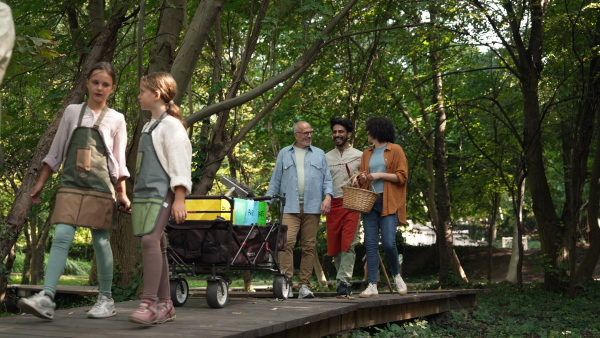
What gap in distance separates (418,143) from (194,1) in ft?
40.2

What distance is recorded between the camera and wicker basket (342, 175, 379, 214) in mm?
7891

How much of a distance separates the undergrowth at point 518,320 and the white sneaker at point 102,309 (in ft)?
9.27

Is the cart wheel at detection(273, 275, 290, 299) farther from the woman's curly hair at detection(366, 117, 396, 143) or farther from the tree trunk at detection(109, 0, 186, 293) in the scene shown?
the tree trunk at detection(109, 0, 186, 293)

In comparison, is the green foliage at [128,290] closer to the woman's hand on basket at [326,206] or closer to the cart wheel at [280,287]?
the cart wheel at [280,287]

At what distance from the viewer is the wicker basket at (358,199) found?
789cm

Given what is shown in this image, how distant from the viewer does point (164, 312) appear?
5.29m

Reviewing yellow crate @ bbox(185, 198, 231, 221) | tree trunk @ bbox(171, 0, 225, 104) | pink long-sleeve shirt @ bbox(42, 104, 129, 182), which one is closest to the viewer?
pink long-sleeve shirt @ bbox(42, 104, 129, 182)

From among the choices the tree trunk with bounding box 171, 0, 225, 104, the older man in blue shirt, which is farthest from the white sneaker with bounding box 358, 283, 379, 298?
the tree trunk with bounding box 171, 0, 225, 104

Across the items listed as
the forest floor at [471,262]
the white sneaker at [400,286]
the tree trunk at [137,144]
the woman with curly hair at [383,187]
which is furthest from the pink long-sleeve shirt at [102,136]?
the forest floor at [471,262]

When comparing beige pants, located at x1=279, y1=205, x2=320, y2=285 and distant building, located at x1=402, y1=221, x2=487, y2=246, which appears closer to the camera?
beige pants, located at x1=279, y1=205, x2=320, y2=285

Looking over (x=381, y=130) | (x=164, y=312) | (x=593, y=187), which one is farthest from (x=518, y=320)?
(x=164, y=312)

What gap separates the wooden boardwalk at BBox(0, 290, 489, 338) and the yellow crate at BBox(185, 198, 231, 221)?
2.74ft

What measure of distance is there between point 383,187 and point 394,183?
132mm

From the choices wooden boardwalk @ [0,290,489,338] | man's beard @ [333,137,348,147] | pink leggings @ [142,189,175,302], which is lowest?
wooden boardwalk @ [0,290,489,338]
